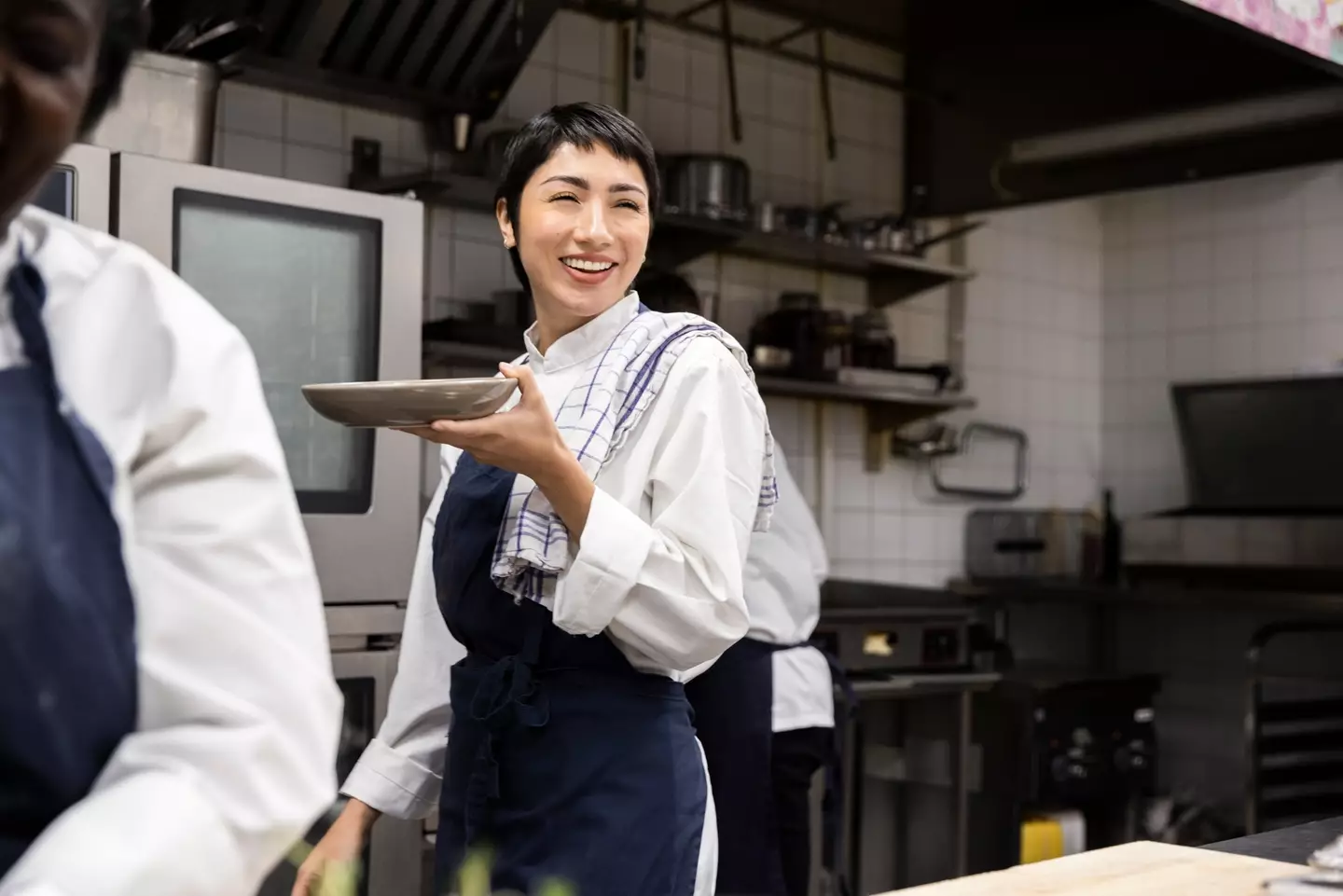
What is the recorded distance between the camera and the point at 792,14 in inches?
172

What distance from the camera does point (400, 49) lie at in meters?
3.17

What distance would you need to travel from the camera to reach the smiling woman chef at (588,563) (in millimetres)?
1423

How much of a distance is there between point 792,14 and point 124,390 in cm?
390

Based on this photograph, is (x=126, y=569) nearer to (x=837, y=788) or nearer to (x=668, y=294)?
(x=668, y=294)

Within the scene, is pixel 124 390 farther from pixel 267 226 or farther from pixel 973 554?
pixel 973 554

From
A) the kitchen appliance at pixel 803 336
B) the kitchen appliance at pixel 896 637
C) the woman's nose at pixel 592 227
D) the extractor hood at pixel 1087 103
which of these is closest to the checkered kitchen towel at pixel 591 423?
the woman's nose at pixel 592 227

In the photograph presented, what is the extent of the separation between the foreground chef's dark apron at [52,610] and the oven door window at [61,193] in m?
1.45

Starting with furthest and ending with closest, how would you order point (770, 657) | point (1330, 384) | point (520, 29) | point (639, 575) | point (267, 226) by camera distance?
point (1330, 384) → point (520, 29) → point (770, 657) → point (267, 226) → point (639, 575)

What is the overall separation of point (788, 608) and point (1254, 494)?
220 cm

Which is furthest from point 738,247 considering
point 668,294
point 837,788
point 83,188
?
point 83,188

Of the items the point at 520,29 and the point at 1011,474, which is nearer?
the point at 520,29

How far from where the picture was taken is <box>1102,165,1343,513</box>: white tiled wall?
4852 mm

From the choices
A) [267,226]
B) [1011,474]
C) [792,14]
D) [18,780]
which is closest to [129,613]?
[18,780]

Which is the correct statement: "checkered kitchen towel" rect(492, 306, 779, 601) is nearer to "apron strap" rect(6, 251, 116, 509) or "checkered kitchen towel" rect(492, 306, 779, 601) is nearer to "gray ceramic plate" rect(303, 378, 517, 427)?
"gray ceramic plate" rect(303, 378, 517, 427)
